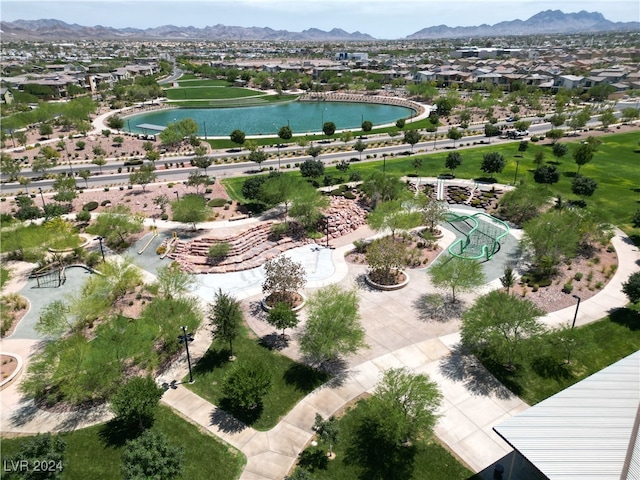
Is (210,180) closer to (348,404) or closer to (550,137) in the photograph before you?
(348,404)

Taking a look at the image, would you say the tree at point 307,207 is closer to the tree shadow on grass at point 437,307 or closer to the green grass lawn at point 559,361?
the tree shadow on grass at point 437,307

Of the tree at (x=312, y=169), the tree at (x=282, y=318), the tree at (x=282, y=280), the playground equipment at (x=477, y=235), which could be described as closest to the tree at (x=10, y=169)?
the tree at (x=312, y=169)

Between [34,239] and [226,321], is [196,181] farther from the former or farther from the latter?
[226,321]

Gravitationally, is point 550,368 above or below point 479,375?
above

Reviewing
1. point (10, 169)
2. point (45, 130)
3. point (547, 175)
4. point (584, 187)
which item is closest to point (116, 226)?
point (10, 169)

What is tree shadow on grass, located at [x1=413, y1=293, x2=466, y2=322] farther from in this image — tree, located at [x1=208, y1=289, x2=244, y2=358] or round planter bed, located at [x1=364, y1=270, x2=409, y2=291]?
tree, located at [x1=208, y1=289, x2=244, y2=358]

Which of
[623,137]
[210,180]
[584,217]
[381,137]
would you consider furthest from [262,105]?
[584,217]

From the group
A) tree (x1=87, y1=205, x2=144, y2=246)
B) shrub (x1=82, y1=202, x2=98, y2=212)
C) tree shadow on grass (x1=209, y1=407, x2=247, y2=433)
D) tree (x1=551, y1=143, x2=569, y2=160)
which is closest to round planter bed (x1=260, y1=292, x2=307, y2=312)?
tree shadow on grass (x1=209, y1=407, x2=247, y2=433)
